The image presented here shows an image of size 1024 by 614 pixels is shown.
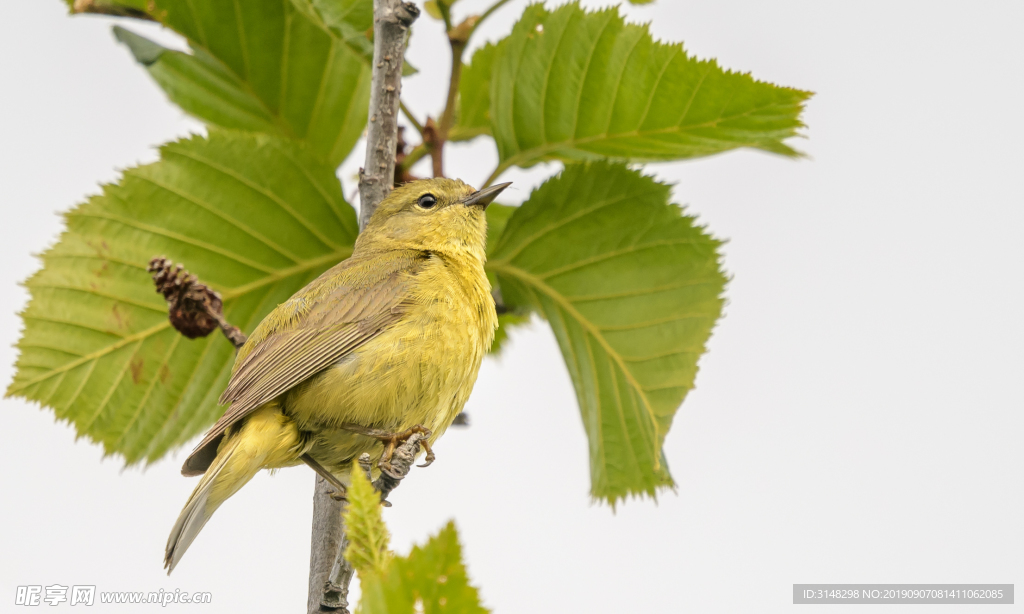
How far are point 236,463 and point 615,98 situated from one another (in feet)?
5.77

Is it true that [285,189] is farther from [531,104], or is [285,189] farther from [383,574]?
[383,574]

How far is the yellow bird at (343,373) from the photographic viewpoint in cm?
317

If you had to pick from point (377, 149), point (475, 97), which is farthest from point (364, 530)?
point (475, 97)

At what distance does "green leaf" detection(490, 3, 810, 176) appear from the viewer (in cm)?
327

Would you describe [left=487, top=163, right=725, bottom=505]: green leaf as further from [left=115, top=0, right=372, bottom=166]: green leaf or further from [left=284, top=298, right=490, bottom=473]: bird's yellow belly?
[left=115, top=0, right=372, bottom=166]: green leaf

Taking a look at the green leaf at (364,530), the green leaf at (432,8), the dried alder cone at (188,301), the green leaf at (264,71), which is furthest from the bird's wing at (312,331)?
the green leaf at (364,530)

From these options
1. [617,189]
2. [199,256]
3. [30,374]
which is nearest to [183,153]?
[199,256]

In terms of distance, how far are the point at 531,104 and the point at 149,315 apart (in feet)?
A: 5.36

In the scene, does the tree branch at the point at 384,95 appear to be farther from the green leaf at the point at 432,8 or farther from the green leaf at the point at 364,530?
the green leaf at the point at 364,530

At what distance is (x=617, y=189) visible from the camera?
3502 mm

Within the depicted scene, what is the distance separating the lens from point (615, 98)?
3377mm

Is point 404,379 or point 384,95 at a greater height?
point 384,95

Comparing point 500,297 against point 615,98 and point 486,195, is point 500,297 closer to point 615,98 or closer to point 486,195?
point 486,195

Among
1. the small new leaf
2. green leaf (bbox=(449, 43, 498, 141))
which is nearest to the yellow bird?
the small new leaf
